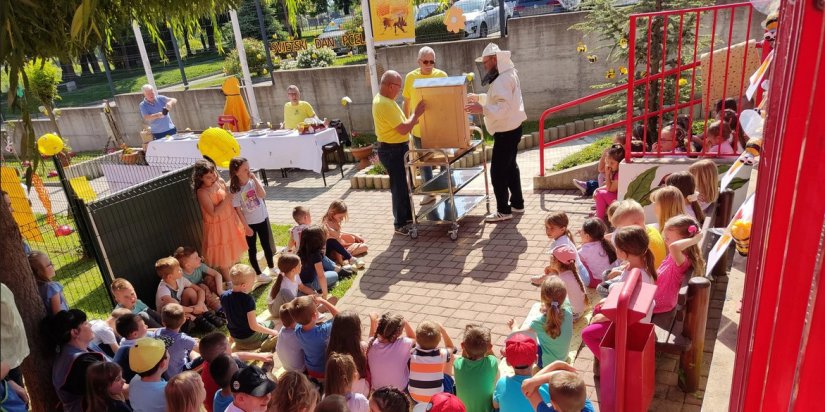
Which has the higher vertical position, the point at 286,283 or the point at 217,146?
the point at 217,146

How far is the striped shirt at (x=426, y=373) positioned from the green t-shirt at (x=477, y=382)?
0.46 feet

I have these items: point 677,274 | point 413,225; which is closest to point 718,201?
point 677,274

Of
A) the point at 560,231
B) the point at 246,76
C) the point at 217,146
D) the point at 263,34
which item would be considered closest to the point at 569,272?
the point at 560,231

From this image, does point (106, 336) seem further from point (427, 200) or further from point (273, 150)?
point (273, 150)

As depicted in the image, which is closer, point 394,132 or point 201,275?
point 201,275

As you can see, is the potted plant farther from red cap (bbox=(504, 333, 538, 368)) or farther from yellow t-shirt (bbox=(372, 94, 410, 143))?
red cap (bbox=(504, 333, 538, 368))

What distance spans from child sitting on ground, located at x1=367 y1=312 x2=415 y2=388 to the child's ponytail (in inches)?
39.1

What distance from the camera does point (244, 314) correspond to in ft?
16.9

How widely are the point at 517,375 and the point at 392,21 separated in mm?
11250

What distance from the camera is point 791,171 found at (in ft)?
2.73

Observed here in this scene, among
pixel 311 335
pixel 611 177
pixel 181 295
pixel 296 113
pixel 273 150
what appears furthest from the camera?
pixel 296 113

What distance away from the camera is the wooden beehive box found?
22.5 ft

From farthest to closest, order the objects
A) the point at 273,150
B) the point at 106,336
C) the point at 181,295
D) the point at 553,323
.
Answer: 1. the point at 273,150
2. the point at 181,295
3. the point at 106,336
4. the point at 553,323

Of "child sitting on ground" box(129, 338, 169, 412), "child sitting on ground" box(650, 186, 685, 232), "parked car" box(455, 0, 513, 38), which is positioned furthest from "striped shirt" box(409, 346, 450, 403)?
"parked car" box(455, 0, 513, 38)
